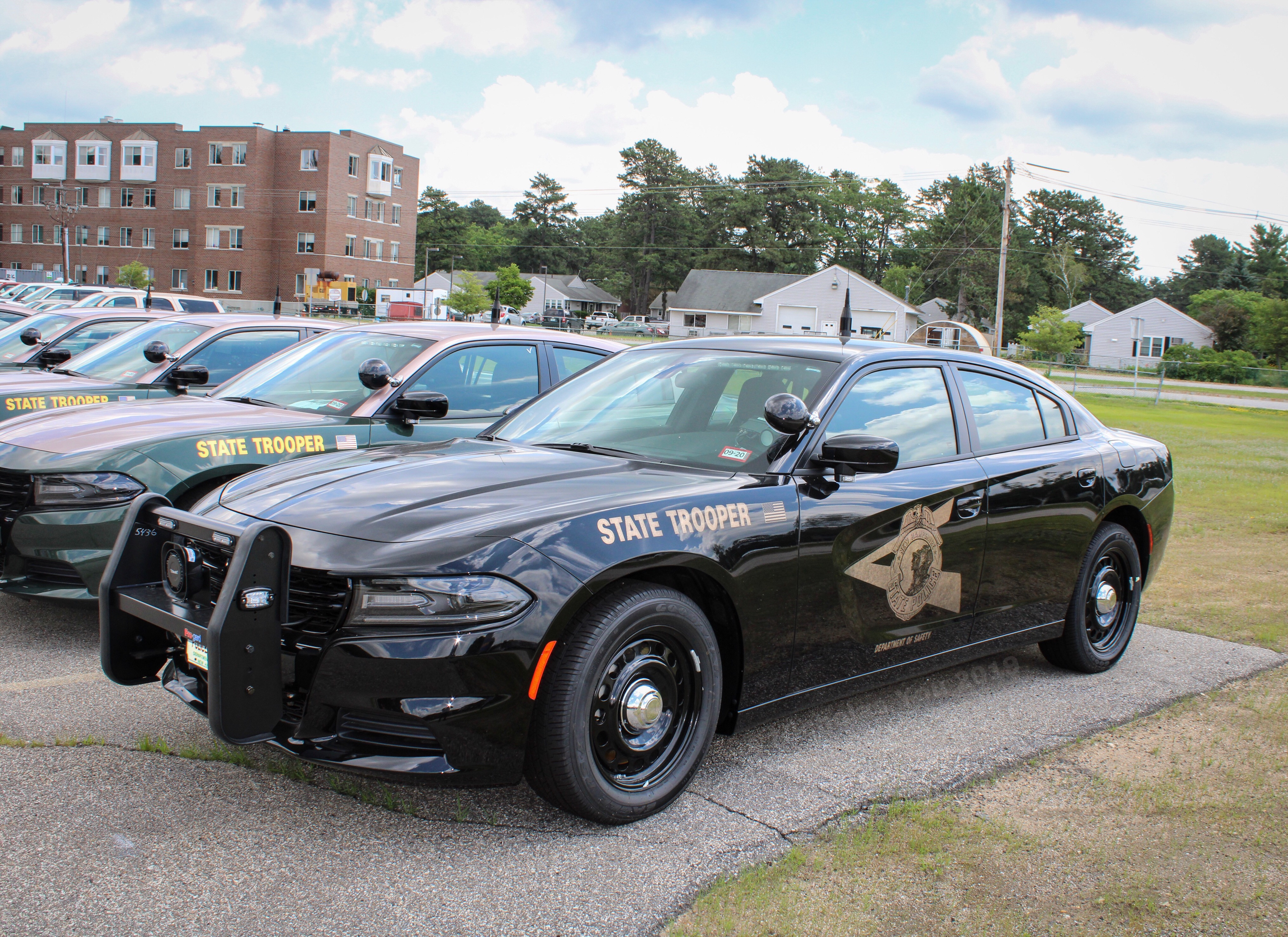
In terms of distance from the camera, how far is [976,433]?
4.54 metres

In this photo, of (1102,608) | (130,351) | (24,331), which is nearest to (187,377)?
(130,351)

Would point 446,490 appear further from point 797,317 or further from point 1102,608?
point 797,317

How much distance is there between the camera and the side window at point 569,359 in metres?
6.88

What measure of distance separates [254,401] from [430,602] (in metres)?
3.83

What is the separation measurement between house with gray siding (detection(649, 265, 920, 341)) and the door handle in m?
56.5

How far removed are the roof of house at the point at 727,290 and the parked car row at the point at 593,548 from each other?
74742 millimetres

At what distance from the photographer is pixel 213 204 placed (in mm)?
71062

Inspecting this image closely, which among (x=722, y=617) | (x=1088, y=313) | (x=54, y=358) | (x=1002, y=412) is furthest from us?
(x=1088, y=313)

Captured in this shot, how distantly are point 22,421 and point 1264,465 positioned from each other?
15.7 metres

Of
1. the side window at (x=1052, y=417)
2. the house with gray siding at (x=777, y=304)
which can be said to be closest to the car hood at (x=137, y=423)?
the side window at (x=1052, y=417)

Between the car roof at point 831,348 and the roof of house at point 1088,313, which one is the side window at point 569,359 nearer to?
the car roof at point 831,348

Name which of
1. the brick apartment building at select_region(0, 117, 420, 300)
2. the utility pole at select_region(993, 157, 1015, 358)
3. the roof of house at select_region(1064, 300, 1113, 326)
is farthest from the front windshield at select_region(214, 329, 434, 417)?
the roof of house at select_region(1064, 300, 1113, 326)

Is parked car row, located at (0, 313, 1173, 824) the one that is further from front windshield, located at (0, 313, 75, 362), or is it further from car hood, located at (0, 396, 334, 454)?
front windshield, located at (0, 313, 75, 362)

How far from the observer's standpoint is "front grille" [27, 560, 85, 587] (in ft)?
15.7
